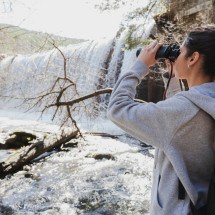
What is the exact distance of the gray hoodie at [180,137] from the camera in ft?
3.61

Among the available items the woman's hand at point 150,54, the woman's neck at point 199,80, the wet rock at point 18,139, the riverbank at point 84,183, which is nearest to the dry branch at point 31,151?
the riverbank at point 84,183

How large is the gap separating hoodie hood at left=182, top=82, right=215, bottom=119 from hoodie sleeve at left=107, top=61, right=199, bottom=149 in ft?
0.09

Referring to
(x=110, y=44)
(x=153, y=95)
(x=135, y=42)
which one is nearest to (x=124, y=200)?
(x=135, y=42)

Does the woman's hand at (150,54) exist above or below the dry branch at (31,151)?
above

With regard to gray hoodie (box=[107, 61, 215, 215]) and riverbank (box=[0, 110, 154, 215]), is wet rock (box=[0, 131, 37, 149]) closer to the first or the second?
riverbank (box=[0, 110, 154, 215])

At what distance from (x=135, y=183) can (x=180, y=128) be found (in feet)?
17.2

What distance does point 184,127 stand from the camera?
111cm

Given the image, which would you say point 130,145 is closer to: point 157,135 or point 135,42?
point 135,42

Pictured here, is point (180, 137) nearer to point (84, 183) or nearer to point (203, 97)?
point (203, 97)

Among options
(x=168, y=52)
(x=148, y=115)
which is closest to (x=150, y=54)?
(x=168, y=52)

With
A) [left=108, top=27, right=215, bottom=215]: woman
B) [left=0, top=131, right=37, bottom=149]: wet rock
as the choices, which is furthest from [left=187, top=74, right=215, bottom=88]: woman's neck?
[left=0, top=131, right=37, bottom=149]: wet rock

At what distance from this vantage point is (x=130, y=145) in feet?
31.2

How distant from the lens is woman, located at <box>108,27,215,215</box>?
111cm

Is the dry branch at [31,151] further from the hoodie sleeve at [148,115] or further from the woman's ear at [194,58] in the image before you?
the woman's ear at [194,58]
